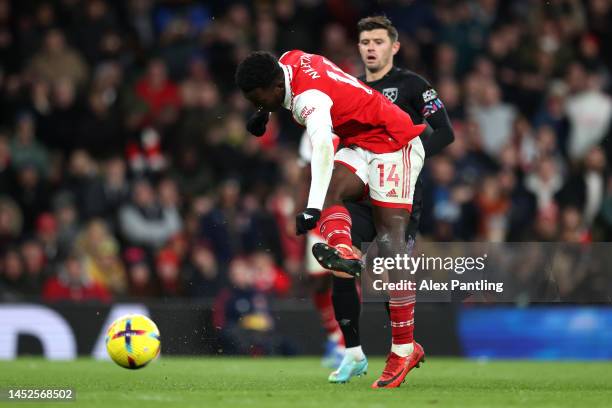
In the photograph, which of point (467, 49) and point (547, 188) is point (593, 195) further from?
point (467, 49)

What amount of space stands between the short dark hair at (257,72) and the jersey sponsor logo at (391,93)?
1562 millimetres

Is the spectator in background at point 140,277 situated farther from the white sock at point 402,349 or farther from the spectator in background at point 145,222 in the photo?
the white sock at point 402,349

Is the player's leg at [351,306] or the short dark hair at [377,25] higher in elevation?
the short dark hair at [377,25]

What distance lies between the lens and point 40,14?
663 inches

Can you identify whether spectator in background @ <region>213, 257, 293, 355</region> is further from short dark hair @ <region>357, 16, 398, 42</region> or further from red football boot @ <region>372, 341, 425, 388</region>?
red football boot @ <region>372, 341, 425, 388</region>

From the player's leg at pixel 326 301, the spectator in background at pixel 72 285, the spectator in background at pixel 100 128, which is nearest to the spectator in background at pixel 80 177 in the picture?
the spectator in background at pixel 100 128

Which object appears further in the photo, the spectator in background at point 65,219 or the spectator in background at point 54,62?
A: the spectator in background at point 54,62

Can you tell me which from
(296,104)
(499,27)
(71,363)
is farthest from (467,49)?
(296,104)

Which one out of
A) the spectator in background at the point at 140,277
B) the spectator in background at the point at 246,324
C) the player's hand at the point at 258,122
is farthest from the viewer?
the spectator in background at the point at 140,277

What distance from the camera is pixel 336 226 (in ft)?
26.7

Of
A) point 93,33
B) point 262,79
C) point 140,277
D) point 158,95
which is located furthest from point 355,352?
point 93,33

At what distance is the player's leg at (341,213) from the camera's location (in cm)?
767

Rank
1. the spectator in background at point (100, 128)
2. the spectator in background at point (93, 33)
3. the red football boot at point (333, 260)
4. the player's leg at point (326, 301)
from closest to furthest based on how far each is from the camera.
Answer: the red football boot at point (333, 260) → the player's leg at point (326, 301) → the spectator in background at point (100, 128) → the spectator in background at point (93, 33)

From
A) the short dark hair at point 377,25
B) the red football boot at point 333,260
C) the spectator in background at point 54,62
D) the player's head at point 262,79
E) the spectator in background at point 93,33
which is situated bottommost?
the red football boot at point 333,260
